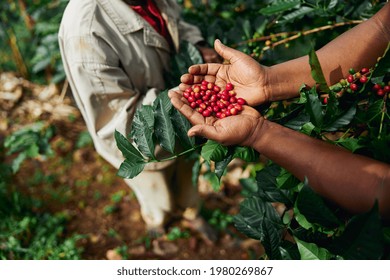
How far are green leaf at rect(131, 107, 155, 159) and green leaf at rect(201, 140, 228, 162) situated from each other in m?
0.16

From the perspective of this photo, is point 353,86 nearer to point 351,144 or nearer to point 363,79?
point 363,79

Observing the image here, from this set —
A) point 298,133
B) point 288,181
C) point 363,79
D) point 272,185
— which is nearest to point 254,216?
point 272,185

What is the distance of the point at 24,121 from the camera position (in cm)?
327

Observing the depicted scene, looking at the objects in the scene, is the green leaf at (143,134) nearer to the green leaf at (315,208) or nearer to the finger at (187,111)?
the finger at (187,111)

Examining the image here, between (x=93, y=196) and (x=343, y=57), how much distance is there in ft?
7.32

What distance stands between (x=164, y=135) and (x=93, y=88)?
0.52 m

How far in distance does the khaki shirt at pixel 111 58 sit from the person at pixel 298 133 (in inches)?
13.0

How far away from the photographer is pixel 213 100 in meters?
1.29

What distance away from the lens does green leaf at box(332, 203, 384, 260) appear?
2.24ft

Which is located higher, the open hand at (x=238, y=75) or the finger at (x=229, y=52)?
the finger at (x=229, y=52)

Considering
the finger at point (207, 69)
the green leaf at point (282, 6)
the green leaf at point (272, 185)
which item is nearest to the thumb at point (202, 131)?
the green leaf at point (272, 185)

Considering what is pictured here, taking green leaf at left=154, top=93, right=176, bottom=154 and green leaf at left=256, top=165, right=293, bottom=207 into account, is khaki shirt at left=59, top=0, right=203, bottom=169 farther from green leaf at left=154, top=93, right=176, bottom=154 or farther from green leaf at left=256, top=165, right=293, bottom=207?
green leaf at left=256, top=165, right=293, bottom=207

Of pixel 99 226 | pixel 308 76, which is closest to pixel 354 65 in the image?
pixel 308 76

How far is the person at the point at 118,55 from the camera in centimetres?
137
